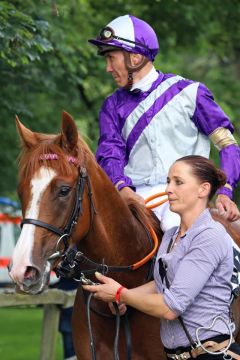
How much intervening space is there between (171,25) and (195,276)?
35.6ft

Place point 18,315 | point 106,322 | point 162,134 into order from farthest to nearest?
point 18,315 < point 162,134 < point 106,322

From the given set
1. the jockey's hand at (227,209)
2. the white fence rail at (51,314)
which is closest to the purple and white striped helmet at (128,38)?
the jockey's hand at (227,209)

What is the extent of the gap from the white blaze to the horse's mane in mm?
48

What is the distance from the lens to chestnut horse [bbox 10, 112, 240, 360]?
4.94 m

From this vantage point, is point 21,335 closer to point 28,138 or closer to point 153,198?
point 153,198

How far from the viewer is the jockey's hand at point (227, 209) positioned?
19.6 ft

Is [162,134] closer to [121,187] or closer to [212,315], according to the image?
[121,187]

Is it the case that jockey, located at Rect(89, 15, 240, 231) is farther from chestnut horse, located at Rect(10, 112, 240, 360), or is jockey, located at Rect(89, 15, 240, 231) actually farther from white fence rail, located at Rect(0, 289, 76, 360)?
white fence rail, located at Rect(0, 289, 76, 360)

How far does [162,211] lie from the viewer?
6113 mm

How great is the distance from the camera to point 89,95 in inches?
586

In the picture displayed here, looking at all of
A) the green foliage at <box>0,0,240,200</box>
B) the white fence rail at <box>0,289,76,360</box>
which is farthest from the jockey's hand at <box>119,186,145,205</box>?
the white fence rail at <box>0,289,76,360</box>

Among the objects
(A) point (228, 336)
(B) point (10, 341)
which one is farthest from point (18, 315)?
(A) point (228, 336)

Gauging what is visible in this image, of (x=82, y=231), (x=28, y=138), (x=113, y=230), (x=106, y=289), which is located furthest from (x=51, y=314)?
(x=106, y=289)

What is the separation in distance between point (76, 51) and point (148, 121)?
23.6ft
